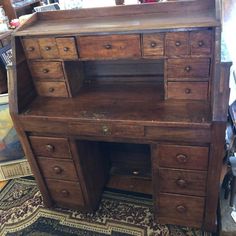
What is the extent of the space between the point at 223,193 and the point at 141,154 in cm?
60

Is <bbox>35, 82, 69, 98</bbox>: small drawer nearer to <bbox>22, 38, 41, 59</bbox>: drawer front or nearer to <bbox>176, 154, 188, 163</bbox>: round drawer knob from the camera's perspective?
<bbox>22, 38, 41, 59</bbox>: drawer front

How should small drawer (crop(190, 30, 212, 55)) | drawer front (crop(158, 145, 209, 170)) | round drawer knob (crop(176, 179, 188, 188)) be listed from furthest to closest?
round drawer knob (crop(176, 179, 188, 188)) → drawer front (crop(158, 145, 209, 170)) → small drawer (crop(190, 30, 212, 55))

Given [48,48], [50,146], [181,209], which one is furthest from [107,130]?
[181,209]

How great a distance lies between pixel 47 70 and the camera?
135 centimetres

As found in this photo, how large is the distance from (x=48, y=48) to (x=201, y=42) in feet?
2.24

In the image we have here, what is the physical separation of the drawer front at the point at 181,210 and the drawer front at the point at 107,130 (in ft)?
1.35

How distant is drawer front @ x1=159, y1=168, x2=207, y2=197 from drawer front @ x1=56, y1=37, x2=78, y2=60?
0.68 m

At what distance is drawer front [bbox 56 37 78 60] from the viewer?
1223 mm

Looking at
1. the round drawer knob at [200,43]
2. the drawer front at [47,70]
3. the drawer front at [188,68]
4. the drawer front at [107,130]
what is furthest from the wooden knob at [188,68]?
the drawer front at [47,70]

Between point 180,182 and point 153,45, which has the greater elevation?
point 153,45

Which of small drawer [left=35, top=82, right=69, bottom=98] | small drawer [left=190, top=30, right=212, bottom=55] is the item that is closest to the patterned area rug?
small drawer [left=35, top=82, right=69, bottom=98]

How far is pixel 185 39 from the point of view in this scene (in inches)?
43.1

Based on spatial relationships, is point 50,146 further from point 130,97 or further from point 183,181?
point 183,181

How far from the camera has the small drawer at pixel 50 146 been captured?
136cm
